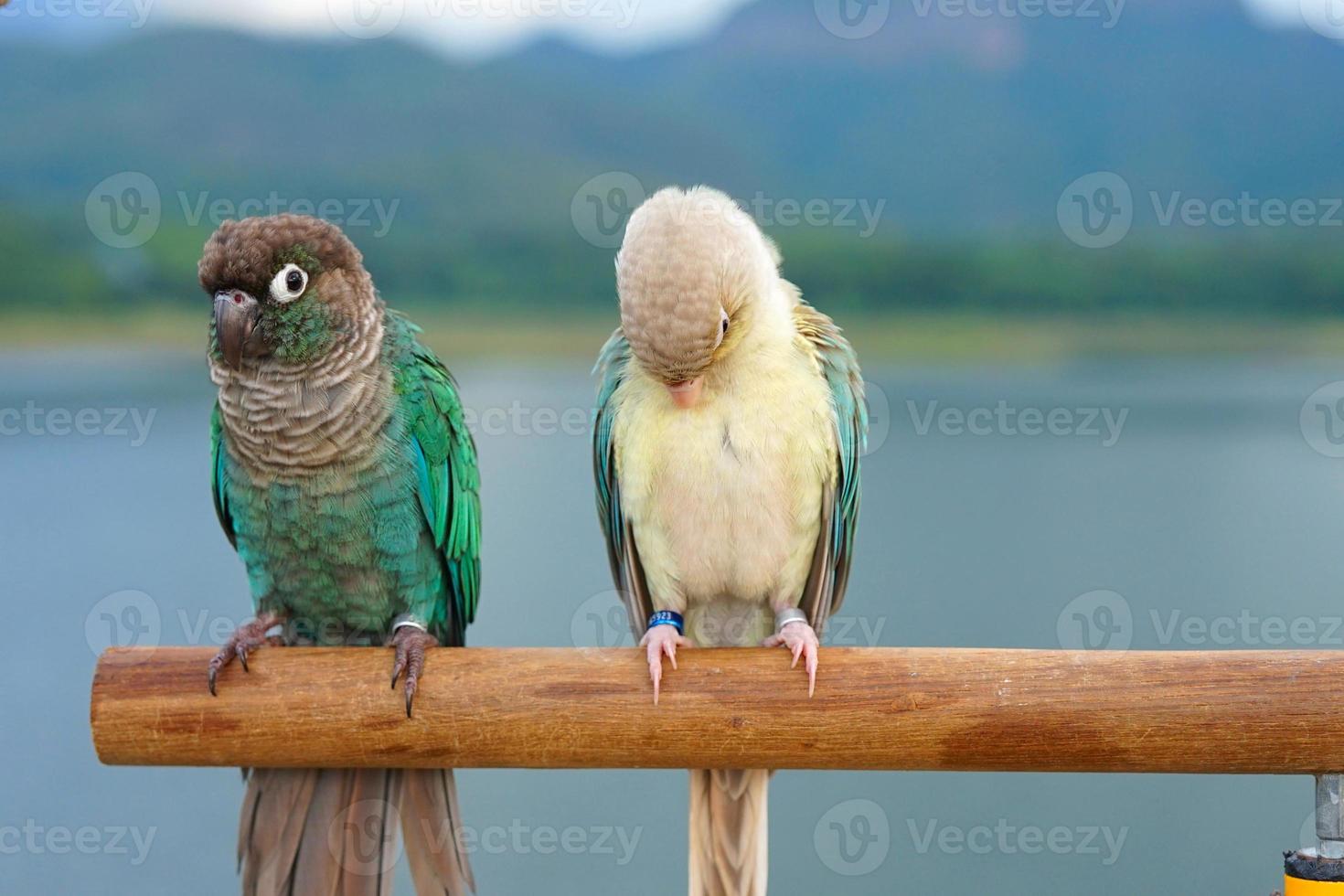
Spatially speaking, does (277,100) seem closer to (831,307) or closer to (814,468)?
(831,307)

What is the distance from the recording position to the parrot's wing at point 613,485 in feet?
6.04

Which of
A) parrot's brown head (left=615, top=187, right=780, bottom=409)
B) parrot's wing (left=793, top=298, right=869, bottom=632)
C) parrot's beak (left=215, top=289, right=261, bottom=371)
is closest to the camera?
parrot's brown head (left=615, top=187, right=780, bottom=409)

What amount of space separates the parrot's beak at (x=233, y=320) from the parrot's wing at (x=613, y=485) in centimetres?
56

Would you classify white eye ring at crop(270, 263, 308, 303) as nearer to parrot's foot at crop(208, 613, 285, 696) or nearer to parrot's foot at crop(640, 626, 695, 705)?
parrot's foot at crop(208, 613, 285, 696)

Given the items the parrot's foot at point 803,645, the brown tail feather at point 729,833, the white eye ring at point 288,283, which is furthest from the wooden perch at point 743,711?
the white eye ring at point 288,283

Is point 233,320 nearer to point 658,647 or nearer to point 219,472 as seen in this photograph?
point 219,472

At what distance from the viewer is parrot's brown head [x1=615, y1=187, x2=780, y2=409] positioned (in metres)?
1.55

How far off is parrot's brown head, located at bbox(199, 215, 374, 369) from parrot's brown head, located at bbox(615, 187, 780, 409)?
0.46 meters

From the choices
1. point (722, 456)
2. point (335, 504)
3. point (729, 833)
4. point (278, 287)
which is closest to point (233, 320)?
point (278, 287)

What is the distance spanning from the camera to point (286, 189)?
3.29 m

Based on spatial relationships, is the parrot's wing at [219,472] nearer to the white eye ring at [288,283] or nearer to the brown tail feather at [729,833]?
the white eye ring at [288,283]

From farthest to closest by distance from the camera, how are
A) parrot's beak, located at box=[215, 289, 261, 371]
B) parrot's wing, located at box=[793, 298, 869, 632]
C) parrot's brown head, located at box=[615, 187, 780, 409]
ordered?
parrot's wing, located at box=[793, 298, 869, 632] < parrot's beak, located at box=[215, 289, 261, 371] < parrot's brown head, located at box=[615, 187, 780, 409]

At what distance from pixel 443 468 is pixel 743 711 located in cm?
64

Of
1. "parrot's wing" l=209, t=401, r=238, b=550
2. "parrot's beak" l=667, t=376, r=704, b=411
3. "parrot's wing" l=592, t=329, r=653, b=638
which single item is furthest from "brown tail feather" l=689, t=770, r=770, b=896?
"parrot's wing" l=209, t=401, r=238, b=550
